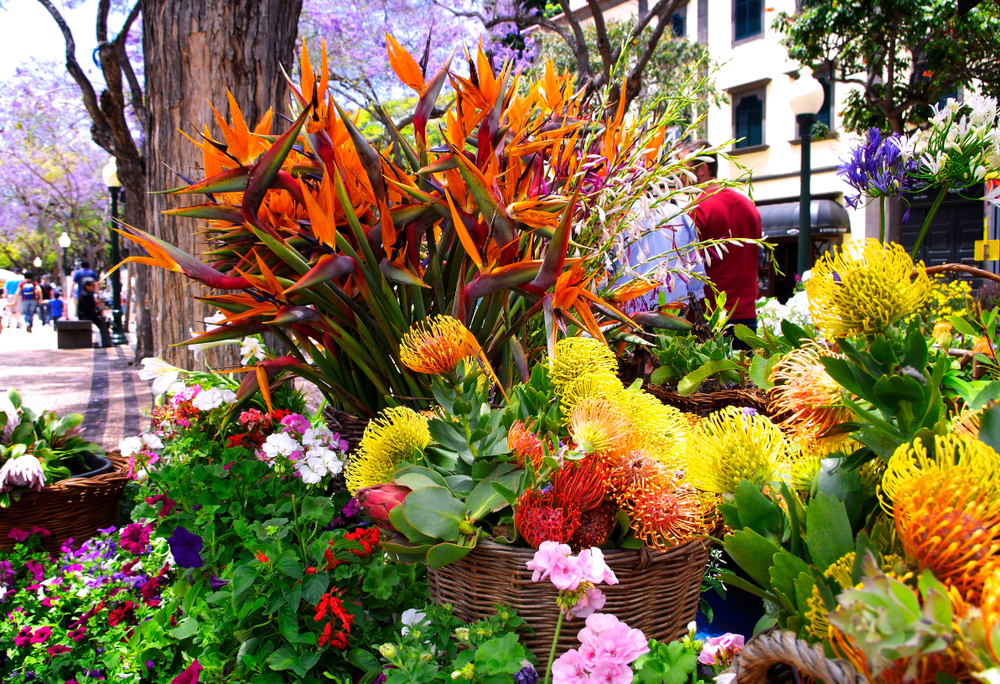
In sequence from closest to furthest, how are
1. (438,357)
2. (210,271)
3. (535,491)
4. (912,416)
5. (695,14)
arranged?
(912,416) < (535,491) < (438,357) < (210,271) < (695,14)

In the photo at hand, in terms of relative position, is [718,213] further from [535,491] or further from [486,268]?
[535,491]

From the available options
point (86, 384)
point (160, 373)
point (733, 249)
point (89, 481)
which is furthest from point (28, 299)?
point (733, 249)

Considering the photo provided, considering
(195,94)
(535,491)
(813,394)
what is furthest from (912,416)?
(195,94)

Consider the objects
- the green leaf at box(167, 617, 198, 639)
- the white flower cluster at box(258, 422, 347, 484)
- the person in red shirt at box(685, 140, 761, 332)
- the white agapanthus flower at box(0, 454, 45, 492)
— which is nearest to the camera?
the green leaf at box(167, 617, 198, 639)

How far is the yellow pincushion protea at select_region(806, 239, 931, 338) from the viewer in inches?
24.2

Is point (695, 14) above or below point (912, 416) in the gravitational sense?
above

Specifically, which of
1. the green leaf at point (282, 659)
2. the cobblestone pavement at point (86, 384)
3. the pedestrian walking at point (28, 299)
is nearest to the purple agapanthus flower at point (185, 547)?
the green leaf at point (282, 659)

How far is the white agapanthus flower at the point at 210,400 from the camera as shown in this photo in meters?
1.42

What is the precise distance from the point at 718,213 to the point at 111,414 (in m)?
6.00

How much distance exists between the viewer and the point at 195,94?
2217 mm

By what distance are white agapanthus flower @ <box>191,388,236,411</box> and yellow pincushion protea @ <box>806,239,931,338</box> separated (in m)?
1.21

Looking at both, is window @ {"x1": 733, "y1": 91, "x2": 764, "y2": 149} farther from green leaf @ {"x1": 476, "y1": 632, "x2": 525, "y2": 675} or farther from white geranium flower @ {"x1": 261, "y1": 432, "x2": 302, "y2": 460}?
green leaf @ {"x1": 476, "y1": 632, "x2": 525, "y2": 675}

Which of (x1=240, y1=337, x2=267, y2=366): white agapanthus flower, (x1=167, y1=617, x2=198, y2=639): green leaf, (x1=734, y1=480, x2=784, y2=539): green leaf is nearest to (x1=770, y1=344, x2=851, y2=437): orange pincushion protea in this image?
(x1=734, y1=480, x2=784, y2=539): green leaf

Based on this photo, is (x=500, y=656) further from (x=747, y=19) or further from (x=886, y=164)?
(x=747, y=19)
